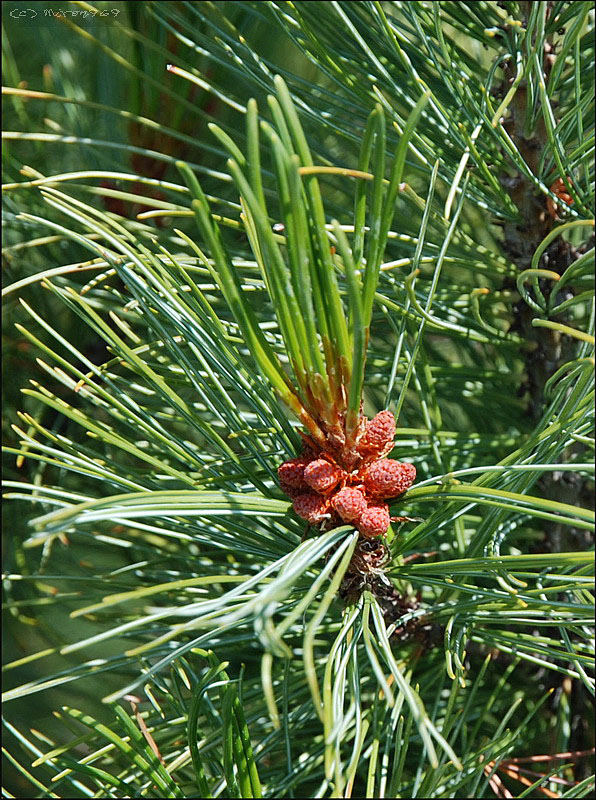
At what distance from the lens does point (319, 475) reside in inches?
13.4

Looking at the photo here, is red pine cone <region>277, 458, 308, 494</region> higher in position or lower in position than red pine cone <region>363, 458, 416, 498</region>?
higher

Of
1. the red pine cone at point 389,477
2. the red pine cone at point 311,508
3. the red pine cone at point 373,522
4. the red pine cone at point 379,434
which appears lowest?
the red pine cone at point 373,522

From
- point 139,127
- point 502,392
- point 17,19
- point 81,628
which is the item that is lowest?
point 81,628

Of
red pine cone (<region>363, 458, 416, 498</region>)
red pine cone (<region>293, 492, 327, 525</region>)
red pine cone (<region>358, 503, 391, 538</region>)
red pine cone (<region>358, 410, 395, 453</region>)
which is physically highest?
red pine cone (<region>358, 410, 395, 453</region>)

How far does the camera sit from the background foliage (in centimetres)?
31

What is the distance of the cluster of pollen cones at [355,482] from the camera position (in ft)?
1.13

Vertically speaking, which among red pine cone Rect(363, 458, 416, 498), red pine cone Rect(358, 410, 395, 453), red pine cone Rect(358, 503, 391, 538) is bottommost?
red pine cone Rect(358, 503, 391, 538)

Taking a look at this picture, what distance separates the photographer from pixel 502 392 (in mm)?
580

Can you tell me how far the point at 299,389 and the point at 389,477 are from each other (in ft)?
0.17

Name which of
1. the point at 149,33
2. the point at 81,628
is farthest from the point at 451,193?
the point at 81,628

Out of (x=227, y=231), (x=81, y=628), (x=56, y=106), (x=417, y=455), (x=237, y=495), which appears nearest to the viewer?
(x=237, y=495)

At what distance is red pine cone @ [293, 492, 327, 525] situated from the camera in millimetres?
345

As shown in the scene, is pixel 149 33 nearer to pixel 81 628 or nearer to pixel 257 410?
pixel 257 410

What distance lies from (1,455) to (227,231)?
0.27 m
